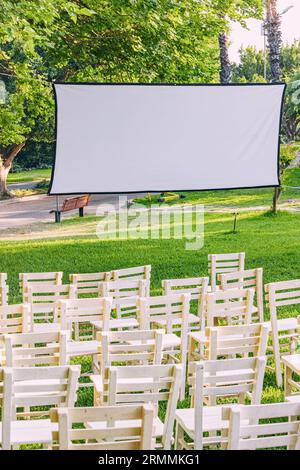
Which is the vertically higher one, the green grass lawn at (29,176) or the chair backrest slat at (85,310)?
the chair backrest slat at (85,310)

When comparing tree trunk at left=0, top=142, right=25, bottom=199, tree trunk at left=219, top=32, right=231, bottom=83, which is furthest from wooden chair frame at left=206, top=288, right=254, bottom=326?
tree trunk at left=0, top=142, right=25, bottom=199

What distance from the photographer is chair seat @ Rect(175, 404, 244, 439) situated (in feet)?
16.1

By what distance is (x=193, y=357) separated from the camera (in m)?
7.12

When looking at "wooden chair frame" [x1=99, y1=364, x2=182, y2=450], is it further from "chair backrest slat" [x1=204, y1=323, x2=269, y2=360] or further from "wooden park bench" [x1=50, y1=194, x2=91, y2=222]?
"wooden park bench" [x1=50, y1=194, x2=91, y2=222]

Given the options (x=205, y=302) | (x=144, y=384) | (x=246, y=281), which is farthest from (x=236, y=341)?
(x=246, y=281)

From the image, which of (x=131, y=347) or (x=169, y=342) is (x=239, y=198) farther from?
(x=131, y=347)

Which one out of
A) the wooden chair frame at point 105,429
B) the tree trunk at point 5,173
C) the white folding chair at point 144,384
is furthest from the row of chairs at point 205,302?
the tree trunk at point 5,173

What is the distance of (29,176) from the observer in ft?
147

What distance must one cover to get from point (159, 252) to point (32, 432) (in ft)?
39.9

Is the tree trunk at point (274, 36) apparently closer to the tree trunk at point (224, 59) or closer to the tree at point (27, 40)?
the tree trunk at point (224, 59)

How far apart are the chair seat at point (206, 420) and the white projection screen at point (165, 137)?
4.69m

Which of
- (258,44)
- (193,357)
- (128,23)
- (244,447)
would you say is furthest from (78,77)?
(258,44)

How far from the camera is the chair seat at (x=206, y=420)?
4.92m

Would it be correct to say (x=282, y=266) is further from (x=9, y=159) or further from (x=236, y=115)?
(x=9, y=159)
